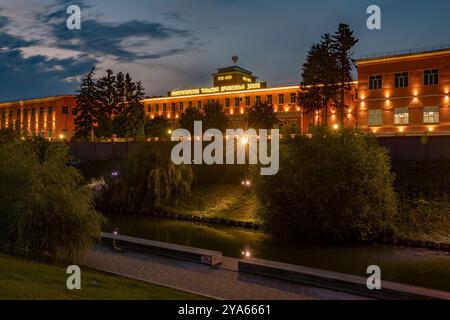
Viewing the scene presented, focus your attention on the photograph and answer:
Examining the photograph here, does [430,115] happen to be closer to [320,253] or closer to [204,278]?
[320,253]

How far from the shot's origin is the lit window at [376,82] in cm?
5778

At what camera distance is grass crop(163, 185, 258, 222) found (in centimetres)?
3537

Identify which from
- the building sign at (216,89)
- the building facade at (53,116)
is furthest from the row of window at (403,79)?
the building facade at (53,116)

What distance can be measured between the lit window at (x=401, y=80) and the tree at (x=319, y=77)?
7978mm

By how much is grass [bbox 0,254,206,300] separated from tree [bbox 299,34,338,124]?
5157 cm

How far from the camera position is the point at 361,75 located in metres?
59.4

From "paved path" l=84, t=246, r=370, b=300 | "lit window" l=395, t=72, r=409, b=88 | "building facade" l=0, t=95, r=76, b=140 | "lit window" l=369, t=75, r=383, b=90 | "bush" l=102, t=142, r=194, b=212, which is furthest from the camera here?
"building facade" l=0, t=95, r=76, b=140

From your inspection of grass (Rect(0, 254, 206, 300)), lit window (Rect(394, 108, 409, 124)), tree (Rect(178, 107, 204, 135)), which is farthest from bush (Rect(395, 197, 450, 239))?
tree (Rect(178, 107, 204, 135))

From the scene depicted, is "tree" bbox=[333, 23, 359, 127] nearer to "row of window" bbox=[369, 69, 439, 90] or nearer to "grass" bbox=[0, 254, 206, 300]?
"row of window" bbox=[369, 69, 439, 90]

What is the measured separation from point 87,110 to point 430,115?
5226cm

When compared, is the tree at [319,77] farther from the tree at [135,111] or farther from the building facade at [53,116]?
the building facade at [53,116]

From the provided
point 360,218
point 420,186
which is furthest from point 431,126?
point 360,218

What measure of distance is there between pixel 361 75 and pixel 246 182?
28.3 m
